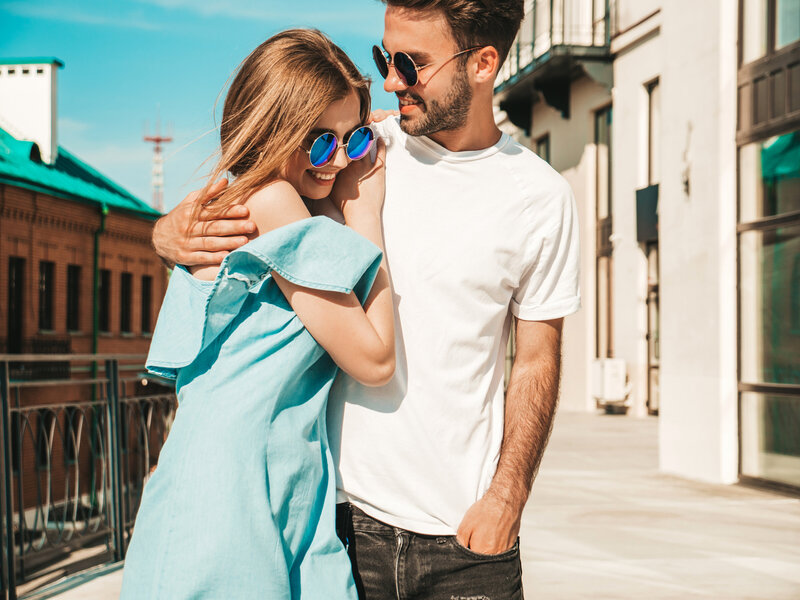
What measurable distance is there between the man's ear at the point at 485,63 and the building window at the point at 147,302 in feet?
116

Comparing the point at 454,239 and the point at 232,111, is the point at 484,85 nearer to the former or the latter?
the point at 454,239

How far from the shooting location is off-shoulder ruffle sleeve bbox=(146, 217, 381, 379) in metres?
1.76

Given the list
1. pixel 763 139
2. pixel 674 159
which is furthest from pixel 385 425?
pixel 674 159

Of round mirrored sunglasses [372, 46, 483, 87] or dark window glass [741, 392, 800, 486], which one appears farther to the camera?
dark window glass [741, 392, 800, 486]

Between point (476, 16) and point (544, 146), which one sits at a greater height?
point (544, 146)

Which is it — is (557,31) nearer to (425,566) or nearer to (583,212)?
(583,212)

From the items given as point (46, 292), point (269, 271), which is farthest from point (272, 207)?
point (46, 292)

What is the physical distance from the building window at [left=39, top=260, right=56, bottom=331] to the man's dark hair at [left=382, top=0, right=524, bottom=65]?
99.9ft

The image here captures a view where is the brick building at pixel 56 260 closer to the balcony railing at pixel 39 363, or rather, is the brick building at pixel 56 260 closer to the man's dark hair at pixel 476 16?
the balcony railing at pixel 39 363

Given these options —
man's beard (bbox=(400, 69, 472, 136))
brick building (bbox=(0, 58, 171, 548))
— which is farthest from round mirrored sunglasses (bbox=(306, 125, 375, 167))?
brick building (bbox=(0, 58, 171, 548))

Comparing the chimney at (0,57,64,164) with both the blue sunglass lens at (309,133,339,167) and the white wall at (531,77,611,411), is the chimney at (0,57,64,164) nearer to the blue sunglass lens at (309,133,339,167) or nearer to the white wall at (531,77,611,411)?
the white wall at (531,77,611,411)

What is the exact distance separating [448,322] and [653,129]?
1912 centimetres

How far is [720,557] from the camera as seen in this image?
674 cm

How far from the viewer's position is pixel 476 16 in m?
2.20
